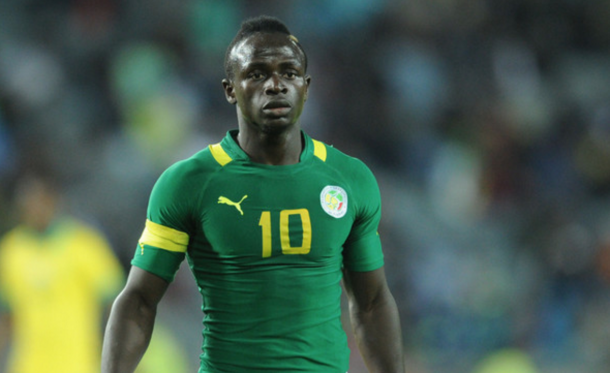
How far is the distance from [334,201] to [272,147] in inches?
10.6

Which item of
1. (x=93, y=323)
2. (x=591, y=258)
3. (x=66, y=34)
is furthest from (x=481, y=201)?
(x=66, y=34)

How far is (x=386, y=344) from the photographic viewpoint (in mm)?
3146

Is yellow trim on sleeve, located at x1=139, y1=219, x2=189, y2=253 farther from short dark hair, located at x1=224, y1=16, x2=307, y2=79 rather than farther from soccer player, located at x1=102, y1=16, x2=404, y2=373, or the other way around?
short dark hair, located at x1=224, y1=16, x2=307, y2=79

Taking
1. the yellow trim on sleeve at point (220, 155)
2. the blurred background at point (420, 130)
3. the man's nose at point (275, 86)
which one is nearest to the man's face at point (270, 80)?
the man's nose at point (275, 86)

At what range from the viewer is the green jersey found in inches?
114

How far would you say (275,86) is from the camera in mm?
2850

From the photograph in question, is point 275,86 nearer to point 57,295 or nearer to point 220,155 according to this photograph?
point 220,155

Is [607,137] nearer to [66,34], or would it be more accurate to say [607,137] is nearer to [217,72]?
[217,72]

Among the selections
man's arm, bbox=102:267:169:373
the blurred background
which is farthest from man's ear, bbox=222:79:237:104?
the blurred background

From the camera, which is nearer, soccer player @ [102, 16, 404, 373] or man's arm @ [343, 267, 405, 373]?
soccer player @ [102, 16, 404, 373]

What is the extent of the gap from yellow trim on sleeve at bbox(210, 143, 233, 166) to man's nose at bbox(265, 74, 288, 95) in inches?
11.1

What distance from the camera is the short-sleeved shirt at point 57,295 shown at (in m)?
6.03

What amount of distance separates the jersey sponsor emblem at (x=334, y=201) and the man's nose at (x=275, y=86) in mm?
368

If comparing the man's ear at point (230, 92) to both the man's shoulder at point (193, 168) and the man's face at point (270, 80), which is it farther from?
the man's shoulder at point (193, 168)
